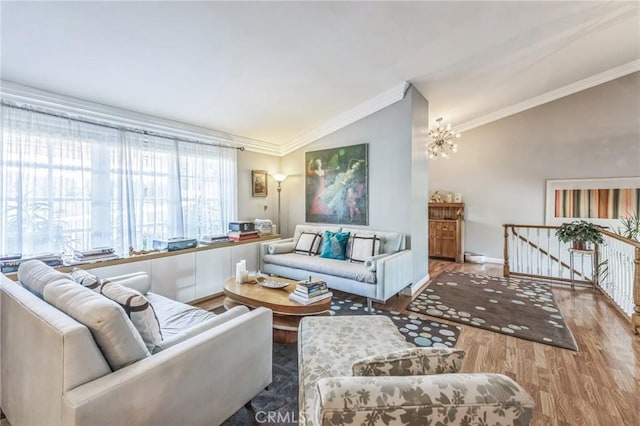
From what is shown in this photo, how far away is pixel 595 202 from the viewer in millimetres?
5062

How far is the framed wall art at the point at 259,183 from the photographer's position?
4.66 meters

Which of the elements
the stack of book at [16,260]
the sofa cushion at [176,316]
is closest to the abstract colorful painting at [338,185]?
the sofa cushion at [176,316]

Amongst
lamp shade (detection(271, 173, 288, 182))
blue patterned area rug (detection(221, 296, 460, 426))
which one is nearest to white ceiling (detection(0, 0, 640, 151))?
lamp shade (detection(271, 173, 288, 182))

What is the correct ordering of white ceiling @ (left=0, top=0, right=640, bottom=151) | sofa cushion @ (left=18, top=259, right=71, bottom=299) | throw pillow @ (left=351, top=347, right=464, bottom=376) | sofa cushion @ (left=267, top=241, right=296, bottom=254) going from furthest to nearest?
1. sofa cushion @ (left=267, top=241, right=296, bottom=254)
2. white ceiling @ (left=0, top=0, right=640, bottom=151)
3. sofa cushion @ (left=18, top=259, right=71, bottom=299)
4. throw pillow @ (left=351, top=347, right=464, bottom=376)

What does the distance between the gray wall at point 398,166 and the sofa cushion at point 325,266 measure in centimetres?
93

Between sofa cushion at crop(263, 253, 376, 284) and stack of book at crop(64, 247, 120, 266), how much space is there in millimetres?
1861

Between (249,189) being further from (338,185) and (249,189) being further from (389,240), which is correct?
(389,240)

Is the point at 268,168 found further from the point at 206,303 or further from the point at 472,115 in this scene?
the point at 472,115

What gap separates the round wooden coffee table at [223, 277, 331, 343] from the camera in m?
2.29

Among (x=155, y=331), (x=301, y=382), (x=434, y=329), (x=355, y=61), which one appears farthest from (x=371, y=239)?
(x=155, y=331)

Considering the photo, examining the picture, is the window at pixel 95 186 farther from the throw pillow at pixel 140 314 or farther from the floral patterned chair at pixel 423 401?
the floral patterned chair at pixel 423 401

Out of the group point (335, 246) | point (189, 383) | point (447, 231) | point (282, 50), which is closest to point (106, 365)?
point (189, 383)

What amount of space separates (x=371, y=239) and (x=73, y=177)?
11.0ft

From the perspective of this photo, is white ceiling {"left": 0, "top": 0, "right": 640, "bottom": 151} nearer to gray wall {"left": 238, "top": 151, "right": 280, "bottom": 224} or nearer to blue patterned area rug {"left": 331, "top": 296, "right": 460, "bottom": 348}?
gray wall {"left": 238, "top": 151, "right": 280, "bottom": 224}
